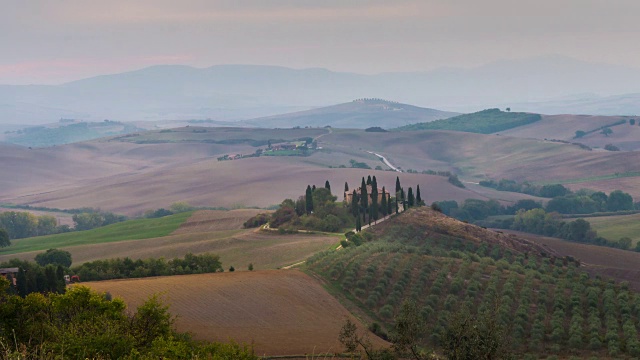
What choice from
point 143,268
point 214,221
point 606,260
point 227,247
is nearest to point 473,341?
point 143,268

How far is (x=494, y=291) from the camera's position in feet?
224

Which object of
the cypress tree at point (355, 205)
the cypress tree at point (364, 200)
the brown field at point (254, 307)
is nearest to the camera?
the brown field at point (254, 307)

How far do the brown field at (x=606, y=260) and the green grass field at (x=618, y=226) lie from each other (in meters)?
17.5

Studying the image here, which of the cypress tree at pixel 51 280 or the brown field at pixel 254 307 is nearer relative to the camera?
the brown field at pixel 254 307

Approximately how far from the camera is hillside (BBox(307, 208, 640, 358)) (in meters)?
57.5

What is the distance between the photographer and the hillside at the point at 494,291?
5753cm

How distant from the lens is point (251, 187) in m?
195

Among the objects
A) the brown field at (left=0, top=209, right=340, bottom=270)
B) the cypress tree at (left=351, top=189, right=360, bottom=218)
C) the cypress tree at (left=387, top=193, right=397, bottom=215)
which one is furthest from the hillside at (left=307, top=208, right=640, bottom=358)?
the cypress tree at (left=387, top=193, right=397, bottom=215)

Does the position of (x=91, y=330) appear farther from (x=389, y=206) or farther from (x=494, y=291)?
(x=389, y=206)

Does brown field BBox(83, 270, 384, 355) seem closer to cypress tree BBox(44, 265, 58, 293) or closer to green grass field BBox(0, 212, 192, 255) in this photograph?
cypress tree BBox(44, 265, 58, 293)

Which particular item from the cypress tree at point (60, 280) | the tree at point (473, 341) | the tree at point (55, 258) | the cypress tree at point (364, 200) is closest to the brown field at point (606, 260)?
the cypress tree at point (364, 200)

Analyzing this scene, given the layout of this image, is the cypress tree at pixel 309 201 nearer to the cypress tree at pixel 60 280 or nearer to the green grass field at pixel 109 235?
the green grass field at pixel 109 235

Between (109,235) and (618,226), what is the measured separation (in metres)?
84.4

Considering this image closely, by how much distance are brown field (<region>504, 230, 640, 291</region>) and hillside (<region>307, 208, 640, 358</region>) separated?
4.46 m
